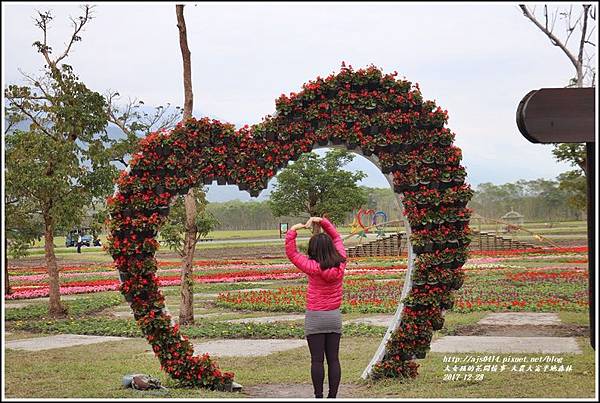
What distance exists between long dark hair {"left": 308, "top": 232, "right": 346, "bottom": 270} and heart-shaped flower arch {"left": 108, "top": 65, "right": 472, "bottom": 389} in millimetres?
1203

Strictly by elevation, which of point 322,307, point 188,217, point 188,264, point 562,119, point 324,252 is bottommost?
point 322,307

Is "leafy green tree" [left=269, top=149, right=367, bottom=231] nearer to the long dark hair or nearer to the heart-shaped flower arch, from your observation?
the heart-shaped flower arch

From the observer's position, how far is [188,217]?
12742 millimetres

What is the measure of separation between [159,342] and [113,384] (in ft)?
2.41

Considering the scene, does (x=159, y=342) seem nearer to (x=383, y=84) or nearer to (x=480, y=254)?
(x=383, y=84)

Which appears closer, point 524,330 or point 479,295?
point 524,330

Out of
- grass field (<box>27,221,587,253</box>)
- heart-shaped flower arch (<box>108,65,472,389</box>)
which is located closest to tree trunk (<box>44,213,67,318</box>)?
heart-shaped flower arch (<box>108,65,472,389</box>)

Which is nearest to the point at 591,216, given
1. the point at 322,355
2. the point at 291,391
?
the point at 322,355

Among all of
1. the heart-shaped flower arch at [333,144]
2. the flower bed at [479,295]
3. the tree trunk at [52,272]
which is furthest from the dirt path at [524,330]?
the tree trunk at [52,272]

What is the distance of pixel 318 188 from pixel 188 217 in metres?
16.2

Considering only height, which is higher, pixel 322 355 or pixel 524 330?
pixel 322 355

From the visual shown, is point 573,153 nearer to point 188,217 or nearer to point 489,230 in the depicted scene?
point 188,217

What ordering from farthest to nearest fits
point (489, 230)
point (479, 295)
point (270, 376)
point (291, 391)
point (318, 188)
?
point (489, 230), point (318, 188), point (479, 295), point (270, 376), point (291, 391)

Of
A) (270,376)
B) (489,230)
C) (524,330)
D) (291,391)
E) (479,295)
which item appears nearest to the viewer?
(291,391)
